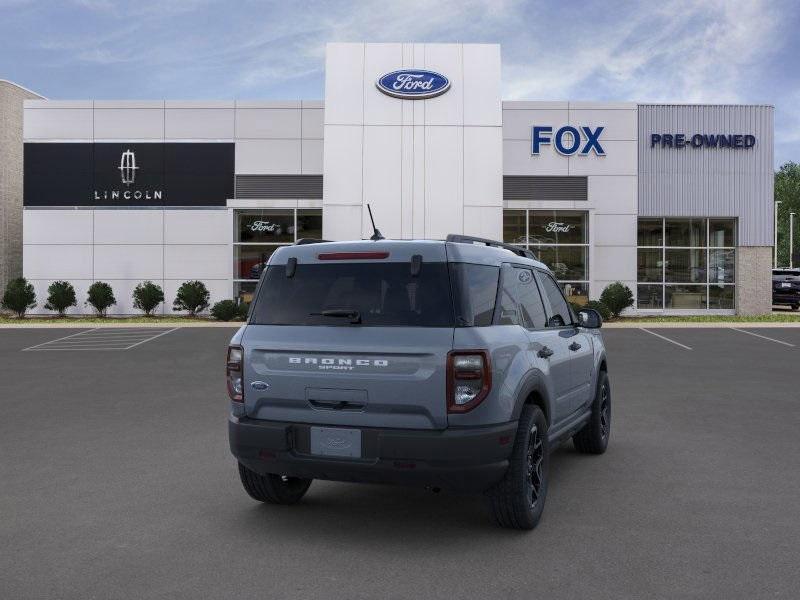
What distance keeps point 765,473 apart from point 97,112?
28316 millimetres

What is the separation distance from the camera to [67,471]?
6441 mm

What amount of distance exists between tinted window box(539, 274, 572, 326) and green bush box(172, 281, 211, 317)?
22.6 metres

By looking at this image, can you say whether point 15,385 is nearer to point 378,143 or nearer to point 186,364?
point 186,364

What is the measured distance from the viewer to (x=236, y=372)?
192 inches

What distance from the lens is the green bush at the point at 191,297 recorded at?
90.2 ft

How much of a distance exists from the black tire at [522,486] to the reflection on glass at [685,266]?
86.6ft

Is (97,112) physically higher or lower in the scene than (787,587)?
higher

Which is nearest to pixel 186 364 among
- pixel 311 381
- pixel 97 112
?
pixel 311 381

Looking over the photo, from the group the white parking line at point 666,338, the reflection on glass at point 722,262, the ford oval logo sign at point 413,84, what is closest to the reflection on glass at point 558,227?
the reflection on glass at point 722,262

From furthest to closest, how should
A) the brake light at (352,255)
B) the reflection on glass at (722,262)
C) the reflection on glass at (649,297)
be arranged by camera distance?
the reflection on glass at (722,262), the reflection on glass at (649,297), the brake light at (352,255)

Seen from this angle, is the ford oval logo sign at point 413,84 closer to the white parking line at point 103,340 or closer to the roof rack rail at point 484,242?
the white parking line at point 103,340

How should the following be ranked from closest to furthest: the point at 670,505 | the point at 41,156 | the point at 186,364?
the point at 670,505
the point at 186,364
the point at 41,156

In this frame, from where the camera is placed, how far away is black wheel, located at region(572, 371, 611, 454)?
694cm

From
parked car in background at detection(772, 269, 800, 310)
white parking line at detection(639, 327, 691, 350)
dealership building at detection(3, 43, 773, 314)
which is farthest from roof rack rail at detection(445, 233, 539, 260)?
parked car in background at detection(772, 269, 800, 310)
